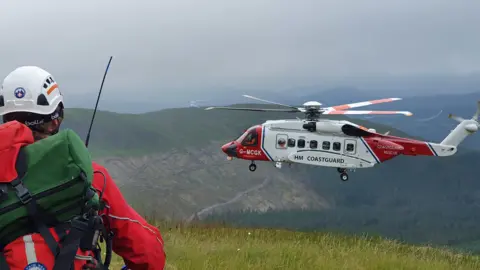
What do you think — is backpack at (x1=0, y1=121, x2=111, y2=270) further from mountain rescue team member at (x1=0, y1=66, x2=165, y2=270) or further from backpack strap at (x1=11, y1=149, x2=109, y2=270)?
mountain rescue team member at (x1=0, y1=66, x2=165, y2=270)

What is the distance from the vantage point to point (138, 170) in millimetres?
133875

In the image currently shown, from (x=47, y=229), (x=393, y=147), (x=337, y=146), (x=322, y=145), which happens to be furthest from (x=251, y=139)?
(x=47, y=229)

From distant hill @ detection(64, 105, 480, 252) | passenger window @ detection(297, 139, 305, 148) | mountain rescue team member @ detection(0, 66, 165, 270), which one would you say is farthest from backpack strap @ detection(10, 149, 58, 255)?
distant hill @ detection(64, 105, 480, 252)

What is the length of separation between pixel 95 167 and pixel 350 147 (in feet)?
75.6

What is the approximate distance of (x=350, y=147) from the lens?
25031 millimetres

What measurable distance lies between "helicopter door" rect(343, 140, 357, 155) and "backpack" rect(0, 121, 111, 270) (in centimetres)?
2318

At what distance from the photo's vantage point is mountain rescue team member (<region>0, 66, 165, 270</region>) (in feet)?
9.05

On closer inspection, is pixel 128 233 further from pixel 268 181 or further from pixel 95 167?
pixel 268 181

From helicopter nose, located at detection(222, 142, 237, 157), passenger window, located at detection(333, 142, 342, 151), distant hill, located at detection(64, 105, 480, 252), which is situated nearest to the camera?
passenger window, located at detection(333, 142, 342, 151)

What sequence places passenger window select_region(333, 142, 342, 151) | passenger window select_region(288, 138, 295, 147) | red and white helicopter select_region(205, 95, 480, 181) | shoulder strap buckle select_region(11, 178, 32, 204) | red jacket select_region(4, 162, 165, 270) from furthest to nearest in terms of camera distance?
passenger window select_region(288, 138, 295, 147), passenger window select_region(333, 142, 342, 151), red and white helicopter select_region(205, 95, 480, 181), red jacket select_region(4, 162, 165, 270), shoulder strap buckle select_region(11, 178, 32, 204)

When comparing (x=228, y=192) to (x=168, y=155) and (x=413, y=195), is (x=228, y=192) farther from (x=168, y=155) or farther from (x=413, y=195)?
(x=413, y=195)

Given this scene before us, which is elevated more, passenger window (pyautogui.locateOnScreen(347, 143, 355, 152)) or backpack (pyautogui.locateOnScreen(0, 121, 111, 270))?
backpack (pyautogui.locateOnScreen(0, 121, 111, 270))

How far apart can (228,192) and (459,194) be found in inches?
3148

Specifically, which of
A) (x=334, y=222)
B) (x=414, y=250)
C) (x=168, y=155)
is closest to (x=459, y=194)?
(x=334, y=222)
